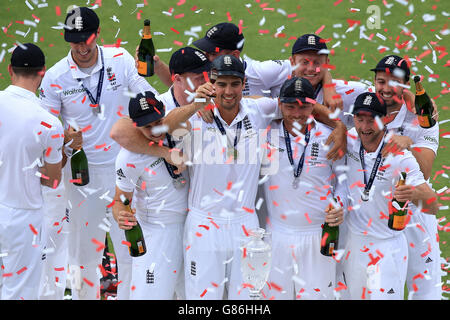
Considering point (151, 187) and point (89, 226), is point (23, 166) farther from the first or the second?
point (89, 226)

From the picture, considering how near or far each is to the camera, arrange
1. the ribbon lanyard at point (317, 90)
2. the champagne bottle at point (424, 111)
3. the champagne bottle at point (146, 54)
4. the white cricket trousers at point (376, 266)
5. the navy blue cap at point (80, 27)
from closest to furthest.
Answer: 1. the white cricket trousers at point (376, 266)
2. the champagne bottle at point (424, 111)
3. the ribbon lanyard at point (317, 90)
4. the navy blue cap at point (80, 27)
5. the champagne bottle at point (146, 54)

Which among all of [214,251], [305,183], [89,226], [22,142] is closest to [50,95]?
[22,142]

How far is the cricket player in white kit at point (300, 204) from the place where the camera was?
6.12m

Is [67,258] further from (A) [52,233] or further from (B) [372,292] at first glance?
(B) [372,292]

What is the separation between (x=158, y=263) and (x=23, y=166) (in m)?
1.33

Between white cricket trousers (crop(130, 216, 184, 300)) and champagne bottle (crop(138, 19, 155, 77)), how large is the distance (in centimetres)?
168

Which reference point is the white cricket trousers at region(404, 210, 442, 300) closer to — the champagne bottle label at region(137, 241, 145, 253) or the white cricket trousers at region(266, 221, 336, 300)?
the white cricket trousers at region(266, 221, 336, 300)

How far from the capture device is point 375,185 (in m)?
6.08

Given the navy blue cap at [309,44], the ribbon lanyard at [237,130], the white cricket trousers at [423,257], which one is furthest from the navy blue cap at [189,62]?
the white cricket trousers at [423,257]

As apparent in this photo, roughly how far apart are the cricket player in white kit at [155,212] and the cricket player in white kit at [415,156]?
1.88 meters

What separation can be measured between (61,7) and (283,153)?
25.6 ft

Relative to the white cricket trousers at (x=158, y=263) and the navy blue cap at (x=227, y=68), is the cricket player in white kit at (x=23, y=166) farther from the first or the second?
the navy blue cap at (x=227, y=68)

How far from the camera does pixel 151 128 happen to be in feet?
19.2

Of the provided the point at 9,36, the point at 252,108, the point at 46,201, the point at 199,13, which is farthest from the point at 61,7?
the point at 252,108
